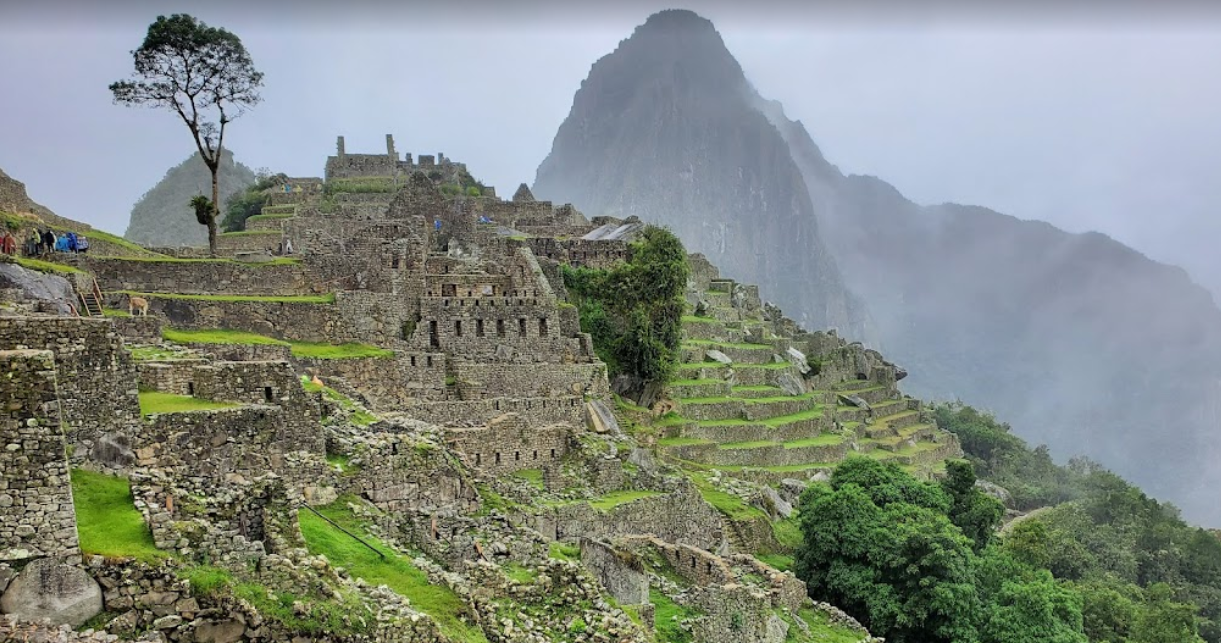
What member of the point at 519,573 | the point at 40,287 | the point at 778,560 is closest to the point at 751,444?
the point at 778,560

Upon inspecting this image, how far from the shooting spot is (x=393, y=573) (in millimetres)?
11273

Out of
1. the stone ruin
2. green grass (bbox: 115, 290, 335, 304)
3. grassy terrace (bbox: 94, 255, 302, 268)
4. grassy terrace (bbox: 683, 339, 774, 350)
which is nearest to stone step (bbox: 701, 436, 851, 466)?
the stone ruin

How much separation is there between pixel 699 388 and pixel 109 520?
27927 millimetres

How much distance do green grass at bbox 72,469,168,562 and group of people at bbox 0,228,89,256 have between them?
1217 cm

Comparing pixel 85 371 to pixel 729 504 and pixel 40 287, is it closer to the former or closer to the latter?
pixel 40 287

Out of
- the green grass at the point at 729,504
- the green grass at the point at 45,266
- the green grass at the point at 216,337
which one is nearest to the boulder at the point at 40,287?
the green grass at the point at 45,266

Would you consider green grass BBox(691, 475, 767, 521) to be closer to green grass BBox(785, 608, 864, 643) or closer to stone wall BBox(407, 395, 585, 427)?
stone wall BBox(407, 395, 585, 427)

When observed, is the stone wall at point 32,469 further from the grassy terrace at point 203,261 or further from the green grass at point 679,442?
the green grass at point 679,442

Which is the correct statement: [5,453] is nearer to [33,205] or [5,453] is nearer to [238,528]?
[238,528]

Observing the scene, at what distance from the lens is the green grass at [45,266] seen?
58.7 feet

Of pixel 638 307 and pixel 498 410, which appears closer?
pixel 498 410

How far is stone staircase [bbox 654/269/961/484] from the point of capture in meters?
32.7

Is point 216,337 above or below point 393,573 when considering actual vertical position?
above

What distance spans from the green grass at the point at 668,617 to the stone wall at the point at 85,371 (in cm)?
908
